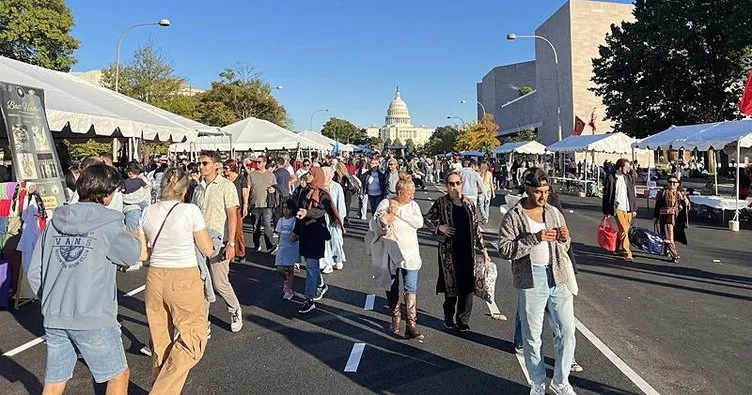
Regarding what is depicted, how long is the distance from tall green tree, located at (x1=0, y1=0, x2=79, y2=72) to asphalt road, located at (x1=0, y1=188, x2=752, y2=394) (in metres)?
30.0

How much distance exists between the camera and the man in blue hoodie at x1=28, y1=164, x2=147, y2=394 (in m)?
3.44

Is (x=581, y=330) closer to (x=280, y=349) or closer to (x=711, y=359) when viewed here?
(x=711, y=359)

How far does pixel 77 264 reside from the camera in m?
3.44

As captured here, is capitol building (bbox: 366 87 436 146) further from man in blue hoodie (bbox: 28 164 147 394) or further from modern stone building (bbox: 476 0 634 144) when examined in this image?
man in blue hoodie (bbox: 28 164 147 394)

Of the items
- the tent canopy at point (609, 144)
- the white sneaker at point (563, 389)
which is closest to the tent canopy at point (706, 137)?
the tent canopy at point (609, 144)

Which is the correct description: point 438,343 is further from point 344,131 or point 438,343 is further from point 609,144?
point 344,131

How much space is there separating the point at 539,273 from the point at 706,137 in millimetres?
14662

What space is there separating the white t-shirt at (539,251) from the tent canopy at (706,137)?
12.9m

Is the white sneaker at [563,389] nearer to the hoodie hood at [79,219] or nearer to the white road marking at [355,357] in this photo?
the white road marking at [355,357]

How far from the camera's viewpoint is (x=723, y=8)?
32562 mm

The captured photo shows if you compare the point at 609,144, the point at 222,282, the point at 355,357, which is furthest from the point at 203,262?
the point at 609,144

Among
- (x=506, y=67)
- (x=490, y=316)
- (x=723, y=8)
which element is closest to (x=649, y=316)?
(x=490, y=316)

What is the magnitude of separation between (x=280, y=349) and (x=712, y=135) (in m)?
15.1

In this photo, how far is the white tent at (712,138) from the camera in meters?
15.1
